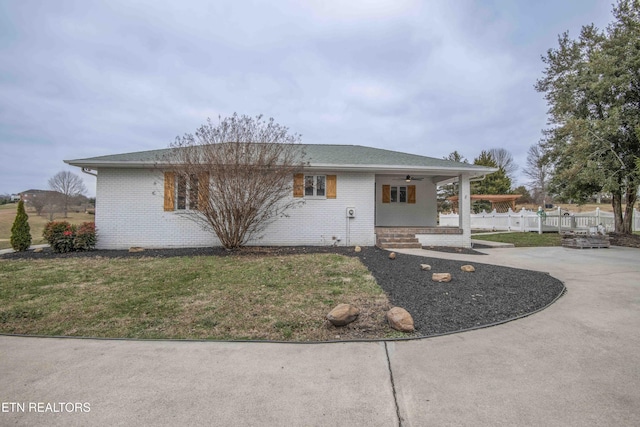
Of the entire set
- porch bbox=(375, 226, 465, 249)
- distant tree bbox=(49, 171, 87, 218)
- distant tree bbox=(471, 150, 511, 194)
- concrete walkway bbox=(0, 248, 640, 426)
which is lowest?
concrete walkway bbox=(0, 248, 640, 426)

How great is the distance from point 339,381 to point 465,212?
33.3 ft

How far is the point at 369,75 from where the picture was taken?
14.3 meters

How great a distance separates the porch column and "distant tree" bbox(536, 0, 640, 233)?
17.8 feet

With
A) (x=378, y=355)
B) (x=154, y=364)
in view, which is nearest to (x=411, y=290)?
(x=378, y=355)

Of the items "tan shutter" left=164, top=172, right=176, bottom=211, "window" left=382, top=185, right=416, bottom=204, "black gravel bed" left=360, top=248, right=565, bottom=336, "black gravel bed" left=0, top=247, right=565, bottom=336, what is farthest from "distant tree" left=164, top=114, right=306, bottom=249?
"window" left=382, top=185, right=416, bottom=204

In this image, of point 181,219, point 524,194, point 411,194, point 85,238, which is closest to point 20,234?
point 85,238

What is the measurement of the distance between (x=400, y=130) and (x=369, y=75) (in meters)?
9.12

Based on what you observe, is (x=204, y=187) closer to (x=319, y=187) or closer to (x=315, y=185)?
(x=315, y=185)

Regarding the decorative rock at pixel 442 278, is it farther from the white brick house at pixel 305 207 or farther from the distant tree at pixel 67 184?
the distant tree at pixel 67 184

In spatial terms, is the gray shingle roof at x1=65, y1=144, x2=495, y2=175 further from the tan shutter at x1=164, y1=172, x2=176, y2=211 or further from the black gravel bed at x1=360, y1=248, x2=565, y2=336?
the black gravel bed at x1=360, y1=248, x2=565, y2=336

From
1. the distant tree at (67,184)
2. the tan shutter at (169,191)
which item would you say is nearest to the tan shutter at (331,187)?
the tan shutter at (169,191)

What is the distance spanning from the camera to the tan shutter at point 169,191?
9.58m

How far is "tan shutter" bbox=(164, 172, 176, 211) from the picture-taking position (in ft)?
31.4

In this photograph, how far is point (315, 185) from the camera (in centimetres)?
1042
